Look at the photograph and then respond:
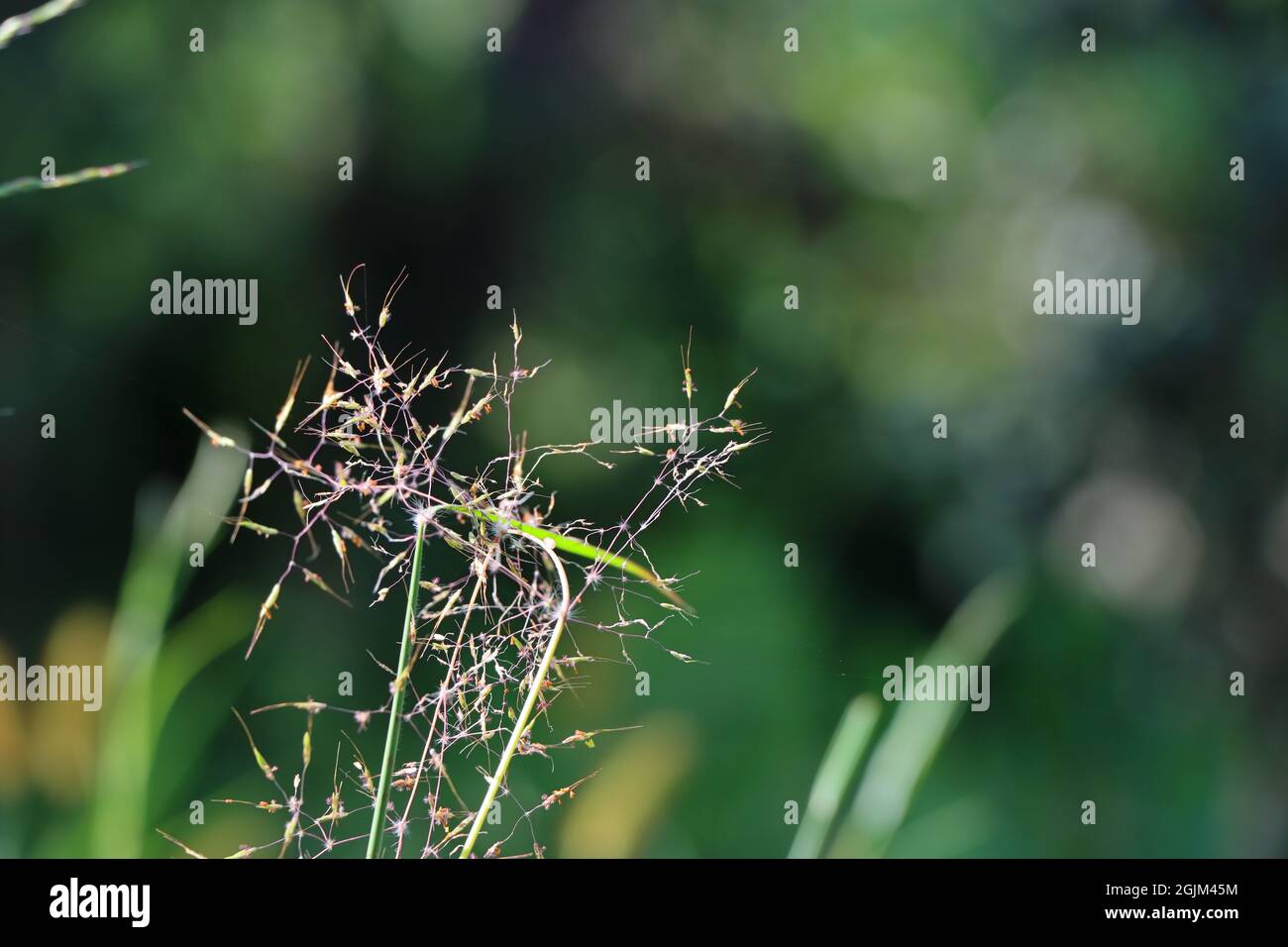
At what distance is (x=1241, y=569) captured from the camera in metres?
2.25

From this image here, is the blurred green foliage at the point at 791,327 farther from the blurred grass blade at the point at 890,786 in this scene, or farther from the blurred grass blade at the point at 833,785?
the blurred grass blade at the point at 833,785

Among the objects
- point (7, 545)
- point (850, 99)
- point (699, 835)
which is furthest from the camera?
point (850, 99)

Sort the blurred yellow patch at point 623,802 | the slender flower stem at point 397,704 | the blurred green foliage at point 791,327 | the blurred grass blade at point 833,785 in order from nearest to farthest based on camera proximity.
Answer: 1. the slender flower stem at point 397,704
2. the blurred grass blade at point 833,785
3. the blurred yellow patch at point 623,802
4. the blurred green foliage at point 791,327

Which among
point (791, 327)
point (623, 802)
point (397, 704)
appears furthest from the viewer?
point (791, 327)

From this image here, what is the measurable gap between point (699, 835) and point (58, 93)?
1858mm

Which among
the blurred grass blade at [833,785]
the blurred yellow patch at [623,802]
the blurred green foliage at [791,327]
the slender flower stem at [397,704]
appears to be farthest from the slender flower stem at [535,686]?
the blurred green foliage at [791,327]

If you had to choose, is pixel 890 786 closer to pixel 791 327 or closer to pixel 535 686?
pixel 535 686

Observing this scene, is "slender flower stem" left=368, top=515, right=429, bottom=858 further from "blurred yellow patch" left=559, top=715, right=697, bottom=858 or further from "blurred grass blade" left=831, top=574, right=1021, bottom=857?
"blurred yellow patch" left=559, top=715, right=697, bottom=858

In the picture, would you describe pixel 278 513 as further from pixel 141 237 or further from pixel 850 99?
pixel 850 99

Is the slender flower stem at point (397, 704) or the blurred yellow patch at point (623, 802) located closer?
the slender flower stem at point (397, 704)

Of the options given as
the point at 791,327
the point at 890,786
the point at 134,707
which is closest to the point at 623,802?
the point at 890,786

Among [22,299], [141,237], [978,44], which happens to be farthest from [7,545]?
[978,44]

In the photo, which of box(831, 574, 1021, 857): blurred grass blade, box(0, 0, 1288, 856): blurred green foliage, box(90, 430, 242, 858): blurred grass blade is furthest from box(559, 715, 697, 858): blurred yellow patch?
box(0, 0, 1288, 856): blurred green foliage

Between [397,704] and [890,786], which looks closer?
[397,704]
